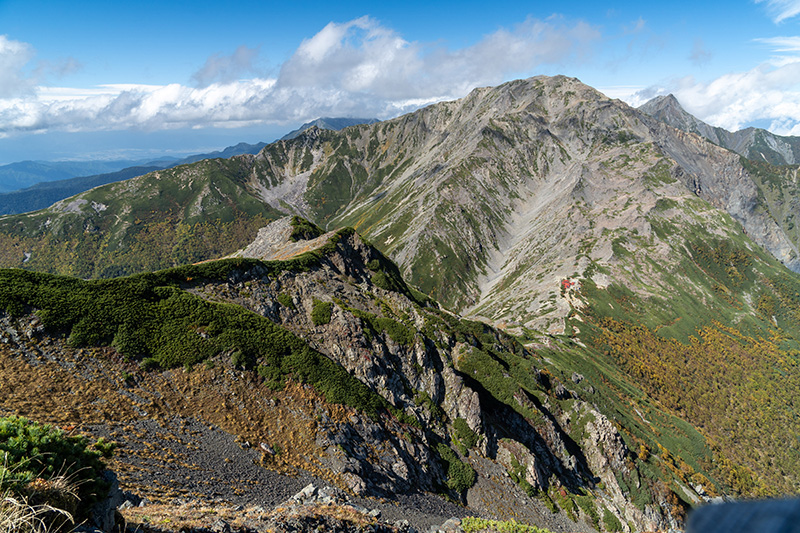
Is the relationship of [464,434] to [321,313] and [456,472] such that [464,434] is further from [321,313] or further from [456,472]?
[321,313]

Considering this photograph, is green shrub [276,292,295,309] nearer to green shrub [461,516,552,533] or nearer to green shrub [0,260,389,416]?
green shrub [0,260,389,416]

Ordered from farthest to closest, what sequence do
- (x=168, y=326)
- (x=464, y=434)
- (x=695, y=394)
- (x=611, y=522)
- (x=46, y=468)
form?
(x=695, y=394)
(x=611, y=522)
(x=464, y=434)
(x=168, y=326)
(x=46, y=468)

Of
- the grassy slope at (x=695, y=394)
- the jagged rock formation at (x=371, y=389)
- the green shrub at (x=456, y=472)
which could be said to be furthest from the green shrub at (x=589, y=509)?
the grassy slope at (x=695, y=394)

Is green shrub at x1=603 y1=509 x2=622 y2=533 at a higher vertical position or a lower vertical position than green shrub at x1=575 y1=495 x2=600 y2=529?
lower

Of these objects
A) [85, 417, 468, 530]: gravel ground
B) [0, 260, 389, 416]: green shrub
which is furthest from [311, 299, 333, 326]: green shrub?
[85, 417, 468, 530]: gravel ground

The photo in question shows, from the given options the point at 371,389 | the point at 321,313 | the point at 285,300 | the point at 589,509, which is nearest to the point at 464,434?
the point at 371,389
